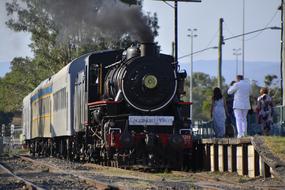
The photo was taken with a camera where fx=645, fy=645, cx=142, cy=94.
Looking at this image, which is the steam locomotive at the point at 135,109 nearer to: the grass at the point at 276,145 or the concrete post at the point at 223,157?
the concrete post at the point at 223,157

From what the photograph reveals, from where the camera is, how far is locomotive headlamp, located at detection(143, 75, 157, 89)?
646 inches

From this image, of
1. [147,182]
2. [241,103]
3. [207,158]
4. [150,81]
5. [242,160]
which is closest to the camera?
[147,182]

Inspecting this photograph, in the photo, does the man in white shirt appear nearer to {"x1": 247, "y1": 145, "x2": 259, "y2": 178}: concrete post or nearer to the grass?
{"x1": 247, "y1": 145, "x2": 259, "y2": 178}: concrete post

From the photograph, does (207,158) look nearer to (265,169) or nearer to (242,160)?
(242,160)

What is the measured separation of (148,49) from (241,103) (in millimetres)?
2781

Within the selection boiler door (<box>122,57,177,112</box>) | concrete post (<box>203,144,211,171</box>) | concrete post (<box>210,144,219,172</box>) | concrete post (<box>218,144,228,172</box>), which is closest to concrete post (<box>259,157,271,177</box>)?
concrete post (<box>218,144,228,172</box>)

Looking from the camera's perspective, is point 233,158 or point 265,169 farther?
point 233,158

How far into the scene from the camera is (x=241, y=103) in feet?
52.7

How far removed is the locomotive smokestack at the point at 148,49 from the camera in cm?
1670

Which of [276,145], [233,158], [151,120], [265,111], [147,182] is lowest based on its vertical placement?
[147,182]

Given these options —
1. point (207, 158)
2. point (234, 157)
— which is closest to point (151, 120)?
point (207, 158)

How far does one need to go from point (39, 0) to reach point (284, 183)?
35.6 m

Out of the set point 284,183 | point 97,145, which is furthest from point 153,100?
point 284,183

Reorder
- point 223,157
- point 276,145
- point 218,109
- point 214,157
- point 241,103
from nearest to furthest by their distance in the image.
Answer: point 276,145 → point 223,157 → point 241,103 → point 214,157 → point 218,109
